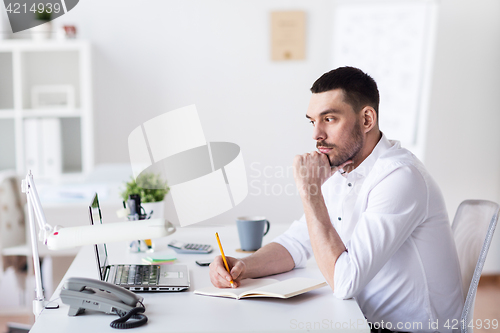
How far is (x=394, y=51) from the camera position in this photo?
2963 mm

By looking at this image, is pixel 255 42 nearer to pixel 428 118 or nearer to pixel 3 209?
pixel 428 118

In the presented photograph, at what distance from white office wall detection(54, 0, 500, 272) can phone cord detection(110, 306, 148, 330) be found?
2.25 m

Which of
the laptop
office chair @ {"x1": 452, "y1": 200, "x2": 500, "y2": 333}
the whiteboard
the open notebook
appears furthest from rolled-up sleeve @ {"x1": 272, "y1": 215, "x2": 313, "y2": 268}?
the whiteboard

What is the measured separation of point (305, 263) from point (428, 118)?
215 centimetres

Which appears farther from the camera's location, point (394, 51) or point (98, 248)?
point (394, 51)

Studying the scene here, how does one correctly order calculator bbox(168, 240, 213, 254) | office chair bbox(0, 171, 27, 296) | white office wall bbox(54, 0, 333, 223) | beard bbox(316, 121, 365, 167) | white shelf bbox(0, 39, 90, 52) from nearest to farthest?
1. beard bbox(316, 121, 365, 167)
2. calculator bbox(168, 240, 213, 254)
3. office chair bbox(0, 171, 27, 296)
4. white shelf bbox(0, 39, 90, 52)
5. white office wall bbox(54, 0, 333, 223)

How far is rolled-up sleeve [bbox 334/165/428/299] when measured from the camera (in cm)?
111

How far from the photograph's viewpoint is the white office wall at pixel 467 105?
3.14 metres

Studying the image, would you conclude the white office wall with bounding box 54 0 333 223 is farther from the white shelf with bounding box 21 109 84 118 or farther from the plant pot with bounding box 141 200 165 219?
the plant pot with bounding box 141 200 165 219

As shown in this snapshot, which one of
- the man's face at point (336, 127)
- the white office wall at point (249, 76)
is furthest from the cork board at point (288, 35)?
the man's face at point (336, 127)

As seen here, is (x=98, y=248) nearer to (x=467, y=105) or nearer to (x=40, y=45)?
(x=40, y=45)

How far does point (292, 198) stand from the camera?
334 cm

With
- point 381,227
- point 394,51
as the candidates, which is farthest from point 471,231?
point 394,51

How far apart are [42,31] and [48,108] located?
45 centimetres
